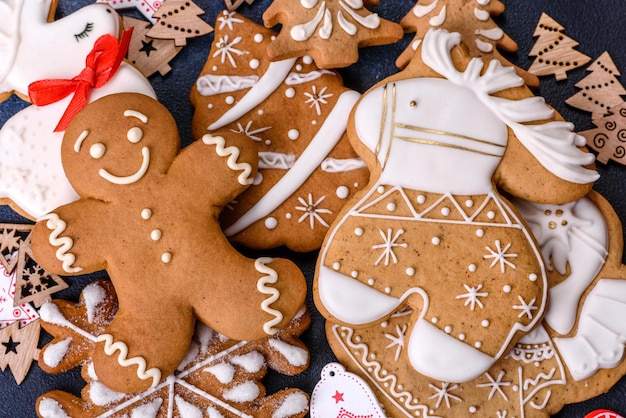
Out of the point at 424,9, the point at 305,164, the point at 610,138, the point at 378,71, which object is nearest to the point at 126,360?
the point at 305,164

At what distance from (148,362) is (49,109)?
72 cm

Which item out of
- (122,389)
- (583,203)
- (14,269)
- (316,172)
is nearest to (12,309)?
(14,269)

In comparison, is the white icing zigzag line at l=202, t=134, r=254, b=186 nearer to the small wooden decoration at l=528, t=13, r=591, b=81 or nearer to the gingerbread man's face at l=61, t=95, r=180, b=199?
the gingerbread man's face at l=61, t=95, r=180, b=199

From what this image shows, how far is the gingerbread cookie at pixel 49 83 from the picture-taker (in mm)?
1586

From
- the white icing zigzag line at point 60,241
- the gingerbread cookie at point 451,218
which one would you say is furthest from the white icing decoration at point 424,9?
the white icing zigzag line at point 60,241

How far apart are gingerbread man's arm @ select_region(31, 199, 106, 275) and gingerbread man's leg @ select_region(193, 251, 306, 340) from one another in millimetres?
273

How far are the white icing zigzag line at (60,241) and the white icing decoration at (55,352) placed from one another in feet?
0.90

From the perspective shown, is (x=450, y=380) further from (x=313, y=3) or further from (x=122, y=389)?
(x=313, y=3)

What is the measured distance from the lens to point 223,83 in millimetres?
1650

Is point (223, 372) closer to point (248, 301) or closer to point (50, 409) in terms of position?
point (248, 301)

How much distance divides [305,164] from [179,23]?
Answer: 1.90 ft

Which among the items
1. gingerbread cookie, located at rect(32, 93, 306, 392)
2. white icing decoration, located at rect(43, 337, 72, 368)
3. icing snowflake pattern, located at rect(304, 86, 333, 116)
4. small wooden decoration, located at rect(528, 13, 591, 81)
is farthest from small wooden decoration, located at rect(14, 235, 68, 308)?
small wooden decoration, located at rect(528, 13, 591, 81)

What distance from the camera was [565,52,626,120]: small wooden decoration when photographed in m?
1.70

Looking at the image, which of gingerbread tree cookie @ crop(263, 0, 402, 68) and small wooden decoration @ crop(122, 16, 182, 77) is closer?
gingerbread tree cookie @ crop(263, 0, 402, 68)
